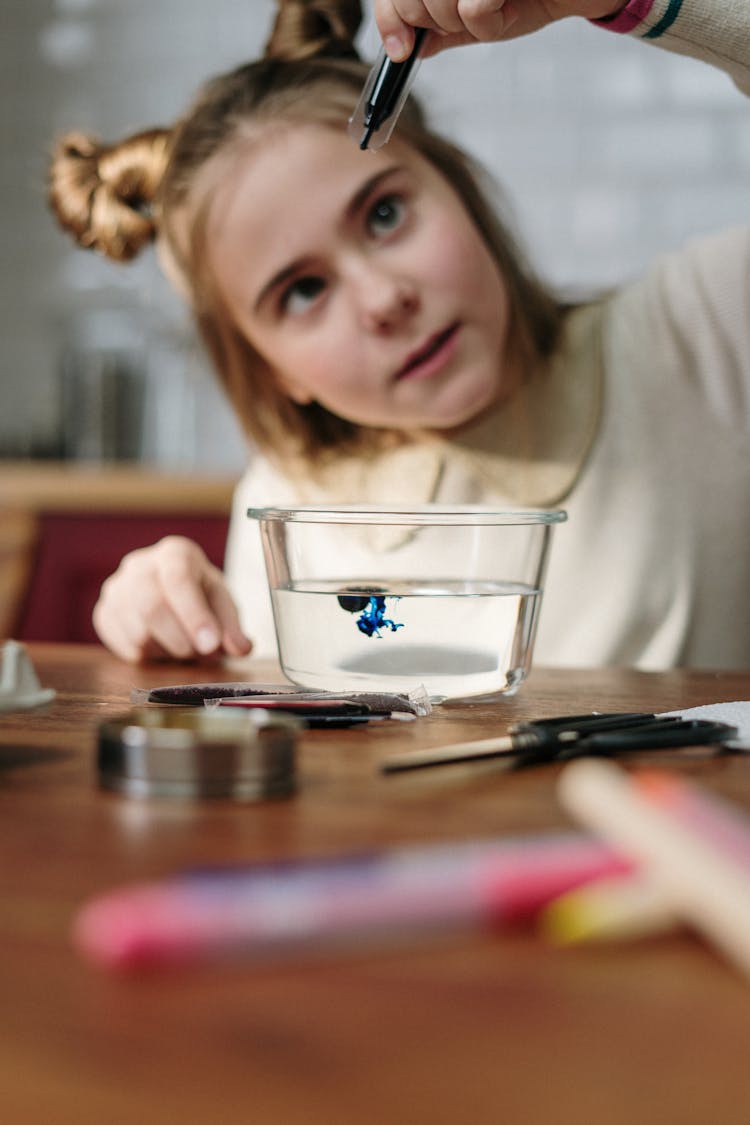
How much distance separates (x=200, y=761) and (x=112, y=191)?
1.08 m

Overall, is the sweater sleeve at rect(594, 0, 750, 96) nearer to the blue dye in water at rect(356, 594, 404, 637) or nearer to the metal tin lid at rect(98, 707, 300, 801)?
the blue dye in water at rect(356, 594, 404, 637)

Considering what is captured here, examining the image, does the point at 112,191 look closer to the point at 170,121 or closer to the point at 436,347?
the point at 436,347

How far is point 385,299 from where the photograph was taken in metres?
1.03

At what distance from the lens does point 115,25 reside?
8.36ft

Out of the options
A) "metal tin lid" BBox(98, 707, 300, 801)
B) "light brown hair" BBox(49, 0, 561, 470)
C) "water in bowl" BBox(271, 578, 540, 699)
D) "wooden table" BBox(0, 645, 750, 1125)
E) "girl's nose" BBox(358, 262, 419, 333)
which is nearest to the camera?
"wooden table" BBox(0, 645, 750, 1125)

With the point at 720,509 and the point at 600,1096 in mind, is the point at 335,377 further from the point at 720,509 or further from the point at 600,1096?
the point at 600,1096

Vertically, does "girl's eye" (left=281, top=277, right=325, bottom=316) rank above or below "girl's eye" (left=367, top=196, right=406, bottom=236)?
below

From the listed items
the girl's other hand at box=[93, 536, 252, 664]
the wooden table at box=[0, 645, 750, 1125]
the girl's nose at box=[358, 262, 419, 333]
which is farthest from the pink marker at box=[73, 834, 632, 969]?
the girl's nose at box=[358, 262, 419, 333]

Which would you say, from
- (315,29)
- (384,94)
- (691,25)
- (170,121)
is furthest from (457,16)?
(170,121)

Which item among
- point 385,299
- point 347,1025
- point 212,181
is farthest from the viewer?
point 212,181

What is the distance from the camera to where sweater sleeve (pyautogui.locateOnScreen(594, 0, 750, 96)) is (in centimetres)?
79

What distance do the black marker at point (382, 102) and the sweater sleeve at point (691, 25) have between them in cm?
16

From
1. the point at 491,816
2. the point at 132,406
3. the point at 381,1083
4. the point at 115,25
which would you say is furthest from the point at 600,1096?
the point at 115,25

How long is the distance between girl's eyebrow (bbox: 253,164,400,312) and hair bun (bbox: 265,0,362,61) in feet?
0.71
